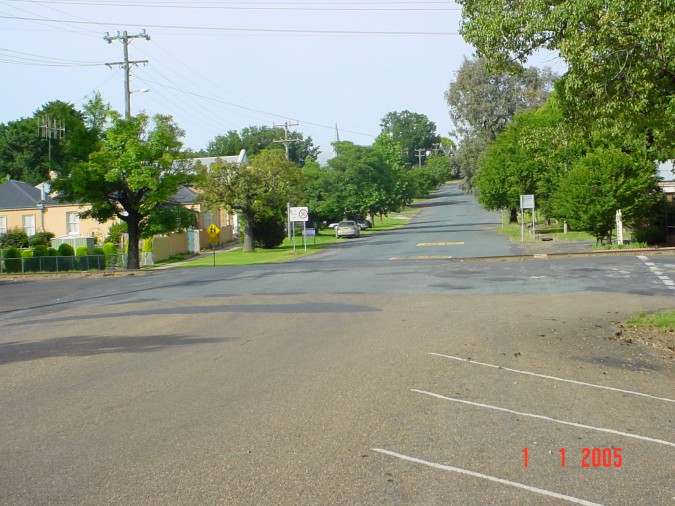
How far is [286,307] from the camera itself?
64.5ft

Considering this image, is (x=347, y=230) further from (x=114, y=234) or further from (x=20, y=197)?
(x=20, y=197)

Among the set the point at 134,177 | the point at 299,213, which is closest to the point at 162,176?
the point at 134,177

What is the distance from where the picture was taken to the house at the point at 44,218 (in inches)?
2387

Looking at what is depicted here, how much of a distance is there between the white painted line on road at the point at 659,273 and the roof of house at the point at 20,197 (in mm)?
45801

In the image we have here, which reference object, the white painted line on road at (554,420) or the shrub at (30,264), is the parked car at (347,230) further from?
the white painted line on road at (554,420)

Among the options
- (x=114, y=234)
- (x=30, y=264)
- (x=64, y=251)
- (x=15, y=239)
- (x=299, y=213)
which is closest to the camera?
(x=30, y=264)

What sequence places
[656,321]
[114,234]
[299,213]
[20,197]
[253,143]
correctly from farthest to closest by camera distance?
[253,143] → [20,197] → [114,234] → [299,213] → [656,321]

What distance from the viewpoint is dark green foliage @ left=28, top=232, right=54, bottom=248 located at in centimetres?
5712

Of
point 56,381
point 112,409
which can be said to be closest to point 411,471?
point 112,409

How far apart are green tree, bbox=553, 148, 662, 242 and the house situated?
3600 centimetres

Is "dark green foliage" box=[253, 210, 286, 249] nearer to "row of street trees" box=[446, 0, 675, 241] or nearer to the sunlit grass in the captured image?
"row of street trees" box=[446, 0, 675, 241]

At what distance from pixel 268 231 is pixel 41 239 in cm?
1648

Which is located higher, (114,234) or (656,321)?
(114,234)

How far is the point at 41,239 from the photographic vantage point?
57.5 metres
